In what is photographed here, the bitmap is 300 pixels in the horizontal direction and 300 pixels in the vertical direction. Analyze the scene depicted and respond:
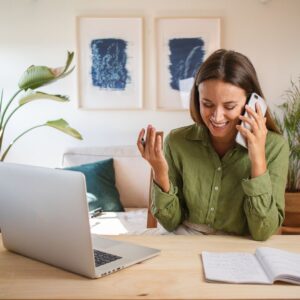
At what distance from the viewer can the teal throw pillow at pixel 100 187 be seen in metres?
3.02

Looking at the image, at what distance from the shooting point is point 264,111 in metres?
1.52

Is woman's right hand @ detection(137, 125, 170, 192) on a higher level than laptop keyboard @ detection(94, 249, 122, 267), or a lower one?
higher

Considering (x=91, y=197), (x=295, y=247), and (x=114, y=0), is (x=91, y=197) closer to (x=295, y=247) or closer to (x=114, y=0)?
(x=114, y=0)

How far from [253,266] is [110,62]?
2.59m

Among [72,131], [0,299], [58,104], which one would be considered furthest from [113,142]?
[0,299]

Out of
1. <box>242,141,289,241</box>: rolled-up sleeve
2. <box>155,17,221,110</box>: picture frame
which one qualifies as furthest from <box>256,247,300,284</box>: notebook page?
<box>155,17,221,110</box>: picture frame

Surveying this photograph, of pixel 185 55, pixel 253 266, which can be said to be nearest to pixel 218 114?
pixel 253 266

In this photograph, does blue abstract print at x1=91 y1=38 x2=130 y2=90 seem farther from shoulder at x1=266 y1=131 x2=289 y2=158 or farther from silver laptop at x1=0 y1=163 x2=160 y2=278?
silver laptop at x1=0 y1=163 x2=160 y2=278

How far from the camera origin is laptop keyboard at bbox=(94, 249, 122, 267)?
110 cm

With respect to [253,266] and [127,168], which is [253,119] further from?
[127,168]

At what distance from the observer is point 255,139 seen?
1369 millimetres

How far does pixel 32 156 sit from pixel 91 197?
31.2 inches

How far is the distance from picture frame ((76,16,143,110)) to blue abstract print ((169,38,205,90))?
9.9 inches

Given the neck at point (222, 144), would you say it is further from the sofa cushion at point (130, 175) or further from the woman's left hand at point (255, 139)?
the sofa cushion at point (130, 175)
